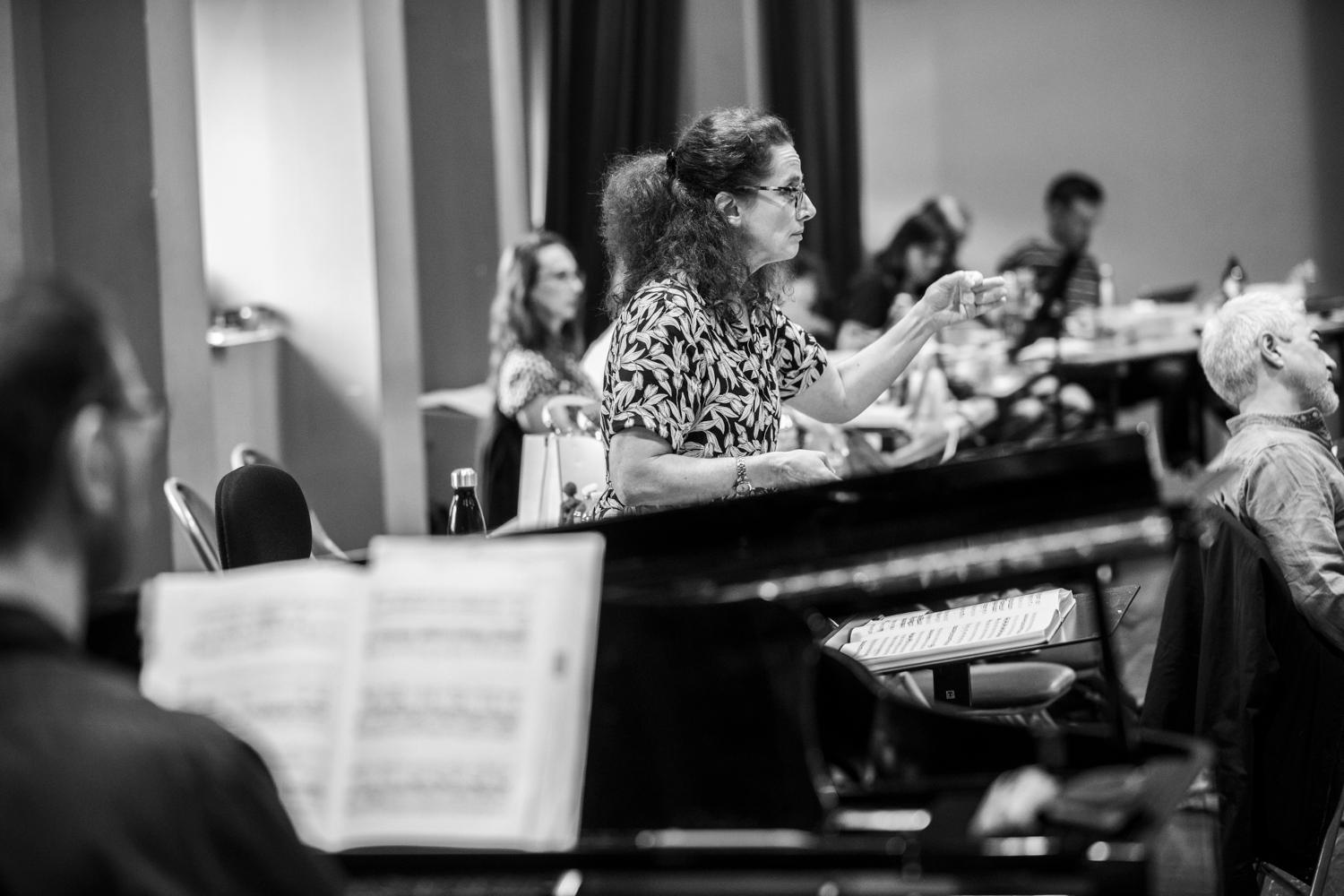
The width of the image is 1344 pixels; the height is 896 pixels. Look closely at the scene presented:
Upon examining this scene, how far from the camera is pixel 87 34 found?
15.7 ft

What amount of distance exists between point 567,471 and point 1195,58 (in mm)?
8132

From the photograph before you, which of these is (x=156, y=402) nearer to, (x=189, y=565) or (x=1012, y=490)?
(x=1012, y=490)

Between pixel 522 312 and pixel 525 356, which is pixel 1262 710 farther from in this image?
pixel 522 312

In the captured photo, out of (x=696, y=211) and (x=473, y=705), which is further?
(x=696, y=211)

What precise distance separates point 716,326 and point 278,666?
4.72ft

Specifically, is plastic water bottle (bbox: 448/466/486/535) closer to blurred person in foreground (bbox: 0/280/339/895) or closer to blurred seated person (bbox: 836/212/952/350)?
blurred person in foreground (bbox: 0/280/339/895)

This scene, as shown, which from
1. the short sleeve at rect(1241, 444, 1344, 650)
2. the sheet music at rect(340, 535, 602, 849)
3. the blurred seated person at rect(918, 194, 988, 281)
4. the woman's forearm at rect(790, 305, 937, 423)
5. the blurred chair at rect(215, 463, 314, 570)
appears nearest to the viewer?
the sheet music at rect(340, 535, 602, 849)

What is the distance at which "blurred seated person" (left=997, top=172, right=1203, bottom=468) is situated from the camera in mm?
7432

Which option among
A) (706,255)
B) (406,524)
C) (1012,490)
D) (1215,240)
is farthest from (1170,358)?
(1012,490)

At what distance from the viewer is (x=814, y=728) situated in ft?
5.97

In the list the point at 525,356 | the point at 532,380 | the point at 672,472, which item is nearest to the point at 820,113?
the point at 525,356

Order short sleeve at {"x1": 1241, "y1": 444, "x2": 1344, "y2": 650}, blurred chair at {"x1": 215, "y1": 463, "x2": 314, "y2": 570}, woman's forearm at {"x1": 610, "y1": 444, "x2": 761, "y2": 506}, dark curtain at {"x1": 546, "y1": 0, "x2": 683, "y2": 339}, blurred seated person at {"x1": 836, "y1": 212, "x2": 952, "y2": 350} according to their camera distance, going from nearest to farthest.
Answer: woman's forearm at {"x1": 610, "y1": 444, "x2": 761, "y2": 506}
short sleeve at {"x1": 1241, "y1": 444, "x2": 1344, "y2": 650}
blurred chair at {"x1": 215, "y1": 463, "x2": 314, "y2": 570}
dark curtain at {"x1": 546, "y1": 0, "x2": 683, "y2": 339}
blurred seated person at {"x1": 836, "y1": 212, "x2": 952, "y2": 350}

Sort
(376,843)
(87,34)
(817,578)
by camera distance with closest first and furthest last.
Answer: (376,843) → (817,578) → (87,34)

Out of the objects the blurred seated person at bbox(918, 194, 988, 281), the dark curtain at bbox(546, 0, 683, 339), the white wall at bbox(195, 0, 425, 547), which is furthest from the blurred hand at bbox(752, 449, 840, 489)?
the blurred seated person at bbox(918, 194, 988, 281)
